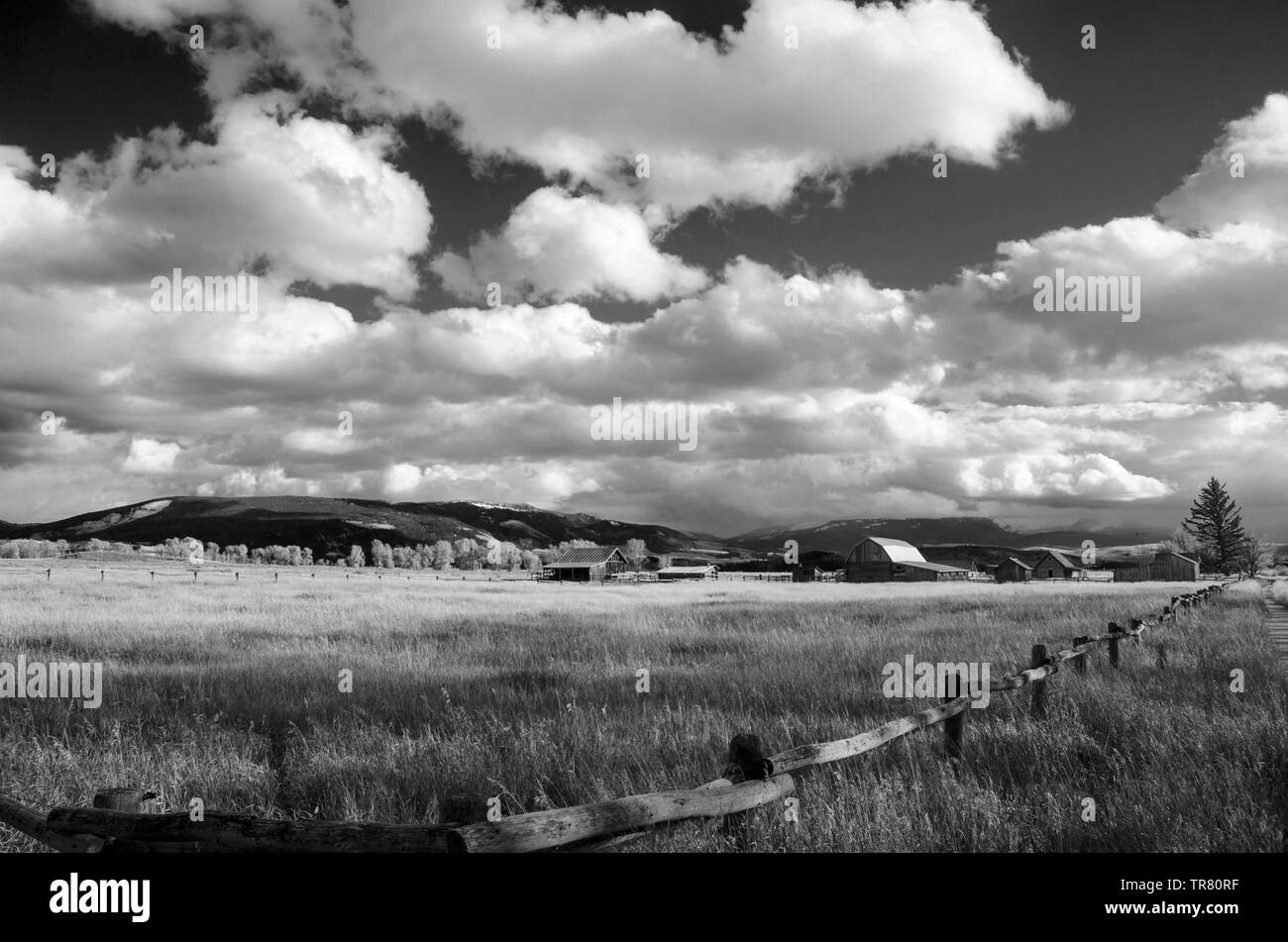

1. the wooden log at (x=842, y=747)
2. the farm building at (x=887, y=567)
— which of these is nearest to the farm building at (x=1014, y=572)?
the farm building at (x=887, y=567)

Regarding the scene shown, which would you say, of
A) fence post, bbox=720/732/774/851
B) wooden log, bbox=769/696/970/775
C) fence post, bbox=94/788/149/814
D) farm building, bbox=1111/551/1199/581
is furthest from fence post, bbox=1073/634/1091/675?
farm building, bbox=1111/551/1199/581

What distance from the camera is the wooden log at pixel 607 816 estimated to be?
3.14 meters

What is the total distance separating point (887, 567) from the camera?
343ft

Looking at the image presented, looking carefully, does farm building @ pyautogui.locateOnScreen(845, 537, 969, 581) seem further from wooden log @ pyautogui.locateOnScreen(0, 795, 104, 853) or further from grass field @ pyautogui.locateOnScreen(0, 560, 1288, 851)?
wooden log @ pyautogui.locateOnScreen(0, 795, 104, 853)

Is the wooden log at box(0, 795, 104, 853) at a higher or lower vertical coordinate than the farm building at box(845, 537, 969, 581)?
higher

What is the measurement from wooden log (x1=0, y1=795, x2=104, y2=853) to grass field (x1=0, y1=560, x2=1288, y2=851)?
0.50 m

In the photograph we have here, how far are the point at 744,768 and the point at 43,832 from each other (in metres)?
3.82

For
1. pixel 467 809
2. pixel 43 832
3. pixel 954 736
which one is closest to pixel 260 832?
pixel 467 809

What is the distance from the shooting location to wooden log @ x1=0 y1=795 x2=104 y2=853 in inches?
151

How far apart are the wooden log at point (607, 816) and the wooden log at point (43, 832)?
2.23 metres

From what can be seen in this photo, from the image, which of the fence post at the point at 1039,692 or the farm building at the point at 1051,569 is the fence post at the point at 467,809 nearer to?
the fence post at the point at 1039,692

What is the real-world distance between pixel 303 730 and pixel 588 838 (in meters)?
6.64
